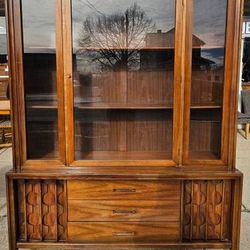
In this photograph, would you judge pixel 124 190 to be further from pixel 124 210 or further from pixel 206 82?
pixel 206 82

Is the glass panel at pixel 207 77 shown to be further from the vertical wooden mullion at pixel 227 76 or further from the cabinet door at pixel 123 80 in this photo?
the cabinet door at pixel 123 80

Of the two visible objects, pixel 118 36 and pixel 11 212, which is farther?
pixel 118 36

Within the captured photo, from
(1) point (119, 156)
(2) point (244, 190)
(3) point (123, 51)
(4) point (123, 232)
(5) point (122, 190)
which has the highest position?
(3) point (123, 51)

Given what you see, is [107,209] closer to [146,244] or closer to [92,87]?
→ [146,244]

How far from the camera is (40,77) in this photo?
1.82 meters

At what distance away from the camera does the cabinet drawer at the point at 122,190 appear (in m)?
1.81

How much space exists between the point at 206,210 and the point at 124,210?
475mm

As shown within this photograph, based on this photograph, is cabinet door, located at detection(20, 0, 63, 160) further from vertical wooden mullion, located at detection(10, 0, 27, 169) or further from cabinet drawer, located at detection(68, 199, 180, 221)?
cabinet drawer, located at detection(68, 199, 180, 221)

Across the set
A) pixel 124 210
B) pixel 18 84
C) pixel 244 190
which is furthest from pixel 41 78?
pixel 244 190

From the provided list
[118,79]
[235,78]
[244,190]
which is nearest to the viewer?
[235,78]

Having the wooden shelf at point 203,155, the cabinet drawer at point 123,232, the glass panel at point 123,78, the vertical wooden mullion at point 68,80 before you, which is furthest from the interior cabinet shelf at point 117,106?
the cabinet drawer at point 123,232

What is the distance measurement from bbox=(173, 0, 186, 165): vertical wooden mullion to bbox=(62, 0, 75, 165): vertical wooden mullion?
58 cm

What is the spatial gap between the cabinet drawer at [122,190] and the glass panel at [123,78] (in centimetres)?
16

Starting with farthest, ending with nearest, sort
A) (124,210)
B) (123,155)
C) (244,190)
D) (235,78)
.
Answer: (244,190) → (123,155) → (124,210) → (235,78)
